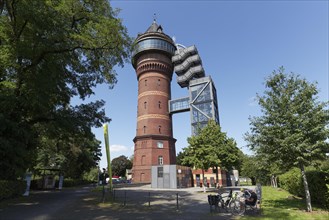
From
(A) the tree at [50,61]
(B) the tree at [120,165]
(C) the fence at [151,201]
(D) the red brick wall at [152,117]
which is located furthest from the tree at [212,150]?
(B) the tree at [120,165]

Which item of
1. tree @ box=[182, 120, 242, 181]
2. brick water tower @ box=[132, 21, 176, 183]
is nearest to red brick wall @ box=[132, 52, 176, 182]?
brick water tower @ box=[132, 21, 176, 183]

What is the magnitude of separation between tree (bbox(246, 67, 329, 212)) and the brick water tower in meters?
36.3

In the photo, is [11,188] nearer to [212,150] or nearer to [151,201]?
[151,201]

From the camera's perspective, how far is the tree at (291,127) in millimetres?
11984

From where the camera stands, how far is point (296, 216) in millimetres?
10812

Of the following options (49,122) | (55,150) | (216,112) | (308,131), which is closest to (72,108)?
(49,122)

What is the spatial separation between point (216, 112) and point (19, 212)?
154 feet

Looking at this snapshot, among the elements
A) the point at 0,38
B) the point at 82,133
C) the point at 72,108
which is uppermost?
the point at 0,38

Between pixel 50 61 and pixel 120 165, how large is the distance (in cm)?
7514

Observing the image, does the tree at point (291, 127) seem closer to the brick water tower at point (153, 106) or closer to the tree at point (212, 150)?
the tree at point (212, 150)

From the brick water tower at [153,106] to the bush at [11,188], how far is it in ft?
94.4

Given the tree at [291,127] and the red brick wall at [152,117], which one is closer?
the tree at [291,127]

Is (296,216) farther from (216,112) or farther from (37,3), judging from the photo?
(216,112)

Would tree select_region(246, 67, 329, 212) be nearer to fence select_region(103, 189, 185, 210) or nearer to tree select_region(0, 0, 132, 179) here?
fence select_region(103, 189, 185, 210)
